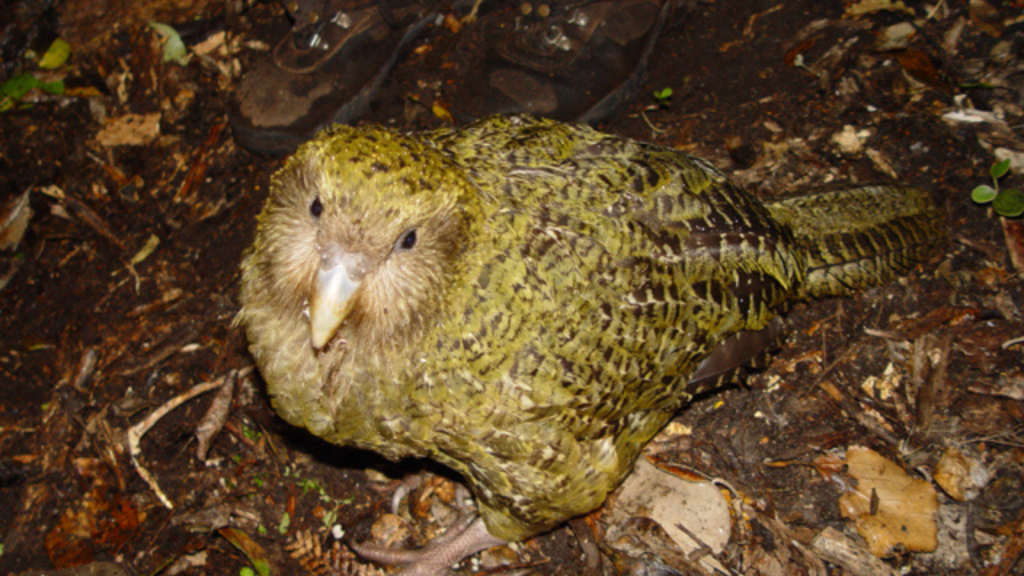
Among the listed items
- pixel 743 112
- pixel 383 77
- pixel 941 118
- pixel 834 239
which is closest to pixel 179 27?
pixel 383 77

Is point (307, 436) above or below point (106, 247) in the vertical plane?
below

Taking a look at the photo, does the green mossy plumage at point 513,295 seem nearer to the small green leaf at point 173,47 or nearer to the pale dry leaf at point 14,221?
the pale dry leaf at point 14,221

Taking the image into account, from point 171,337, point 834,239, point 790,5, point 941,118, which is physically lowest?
point 171,337

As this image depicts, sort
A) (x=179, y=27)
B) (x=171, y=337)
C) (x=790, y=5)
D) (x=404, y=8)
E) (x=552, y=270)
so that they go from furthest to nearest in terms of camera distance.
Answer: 1. (x=179, y=27)
2. (x=404, y=8)
3. (x=790, y=5)
4. (x=171, y=337)
5. (x=552, y=270)

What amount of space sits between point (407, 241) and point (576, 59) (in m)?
2.59

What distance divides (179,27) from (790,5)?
185 inches

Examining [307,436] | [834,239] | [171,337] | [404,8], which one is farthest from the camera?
[404,8]

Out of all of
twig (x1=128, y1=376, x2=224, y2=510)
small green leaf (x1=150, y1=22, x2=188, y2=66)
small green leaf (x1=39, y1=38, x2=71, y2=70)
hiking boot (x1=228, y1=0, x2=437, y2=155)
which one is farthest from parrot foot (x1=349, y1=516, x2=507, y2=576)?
small green leaf (x1=39, y1=38, x2=71, y2=70)

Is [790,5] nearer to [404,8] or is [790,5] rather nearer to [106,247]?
[404,8]

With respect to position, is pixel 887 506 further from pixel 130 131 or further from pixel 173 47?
pixel 173 47

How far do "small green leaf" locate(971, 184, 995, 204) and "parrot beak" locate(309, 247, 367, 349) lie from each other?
Answer: 10.9 ft

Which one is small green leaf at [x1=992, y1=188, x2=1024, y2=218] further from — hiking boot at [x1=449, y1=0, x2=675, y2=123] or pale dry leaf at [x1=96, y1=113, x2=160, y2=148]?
pale dry leaf at [x1=96, y1=113, x2=160, y2=148]

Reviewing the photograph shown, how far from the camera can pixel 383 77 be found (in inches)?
184

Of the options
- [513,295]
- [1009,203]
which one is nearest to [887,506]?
[1009,203]
